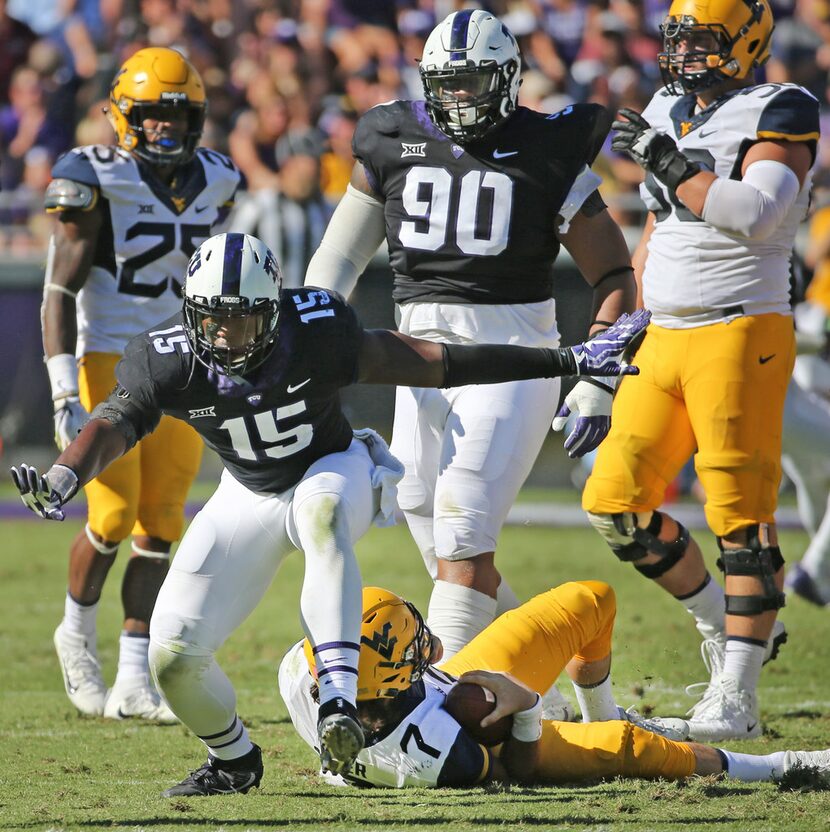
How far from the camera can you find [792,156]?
14.6 feet

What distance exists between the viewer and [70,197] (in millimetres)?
5230

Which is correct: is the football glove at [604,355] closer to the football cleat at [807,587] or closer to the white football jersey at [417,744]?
the white football jersey at [417,744]

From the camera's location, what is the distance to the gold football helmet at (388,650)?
11.7 ft

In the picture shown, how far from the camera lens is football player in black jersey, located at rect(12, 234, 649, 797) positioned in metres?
3.62

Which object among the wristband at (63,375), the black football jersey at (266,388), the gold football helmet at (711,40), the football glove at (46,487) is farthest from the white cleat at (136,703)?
the gold football helmet at (711,40)

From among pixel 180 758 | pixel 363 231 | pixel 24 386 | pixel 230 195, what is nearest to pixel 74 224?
pixel 230 195

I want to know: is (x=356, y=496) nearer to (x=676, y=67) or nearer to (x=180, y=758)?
(x=180, y=758)

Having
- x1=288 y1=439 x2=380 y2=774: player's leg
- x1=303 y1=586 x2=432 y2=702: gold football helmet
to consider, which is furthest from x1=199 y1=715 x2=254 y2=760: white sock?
x1=288 y1=439 x2=380 y2=774: player's leg

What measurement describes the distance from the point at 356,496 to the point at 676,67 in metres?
1.89

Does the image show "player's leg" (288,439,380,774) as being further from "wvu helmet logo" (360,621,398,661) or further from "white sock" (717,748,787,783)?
"white sock" (717,748,787,783)

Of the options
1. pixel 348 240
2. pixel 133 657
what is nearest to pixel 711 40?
pixel 348 240

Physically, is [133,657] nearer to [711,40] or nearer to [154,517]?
[154,517]

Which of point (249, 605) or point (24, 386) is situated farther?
point (24, 386)

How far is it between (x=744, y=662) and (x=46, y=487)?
2.30 meters
